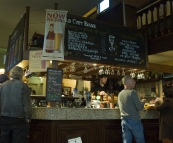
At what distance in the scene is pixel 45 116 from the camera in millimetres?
3307

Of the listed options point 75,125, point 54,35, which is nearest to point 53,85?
point 75,125

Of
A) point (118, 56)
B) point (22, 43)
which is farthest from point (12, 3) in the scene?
point (118, 56)

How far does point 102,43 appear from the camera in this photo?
4445 millimetres

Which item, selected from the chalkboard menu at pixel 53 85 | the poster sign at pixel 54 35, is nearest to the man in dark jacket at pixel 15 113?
the chalkboard menu at pixel 53 85

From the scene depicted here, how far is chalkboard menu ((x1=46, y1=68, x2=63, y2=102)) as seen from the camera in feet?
11.7

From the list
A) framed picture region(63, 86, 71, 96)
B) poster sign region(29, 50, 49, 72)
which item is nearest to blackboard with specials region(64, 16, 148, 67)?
poster sign region(29, 50, 49, 72)

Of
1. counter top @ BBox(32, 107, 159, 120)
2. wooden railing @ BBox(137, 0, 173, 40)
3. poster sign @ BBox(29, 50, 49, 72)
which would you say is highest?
wooden railing @ BBox(137, 0, 173, 40)

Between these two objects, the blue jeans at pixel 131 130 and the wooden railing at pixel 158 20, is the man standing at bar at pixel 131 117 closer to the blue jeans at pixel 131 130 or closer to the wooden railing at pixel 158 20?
the blue jeans at pixel 131 130

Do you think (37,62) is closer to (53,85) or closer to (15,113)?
(53,85)

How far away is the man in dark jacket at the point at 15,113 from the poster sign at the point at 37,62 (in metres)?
1.19

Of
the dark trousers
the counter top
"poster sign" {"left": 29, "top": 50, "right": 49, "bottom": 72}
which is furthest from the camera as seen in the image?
"poster sign" {"left": 29, "top": 50, "right": 49, "bottom": 72}

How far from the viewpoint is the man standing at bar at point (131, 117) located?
356cm

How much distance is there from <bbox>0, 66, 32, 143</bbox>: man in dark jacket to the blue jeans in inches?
59.2

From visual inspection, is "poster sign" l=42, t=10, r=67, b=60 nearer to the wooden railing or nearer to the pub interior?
the pub interior
